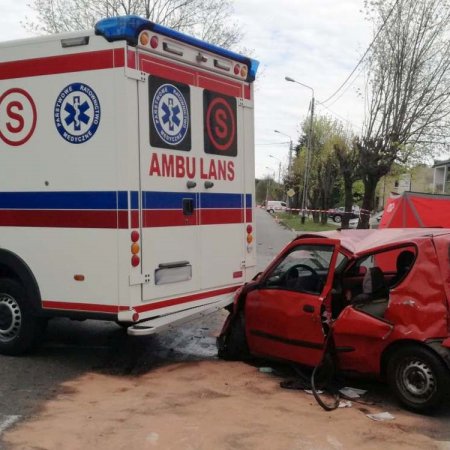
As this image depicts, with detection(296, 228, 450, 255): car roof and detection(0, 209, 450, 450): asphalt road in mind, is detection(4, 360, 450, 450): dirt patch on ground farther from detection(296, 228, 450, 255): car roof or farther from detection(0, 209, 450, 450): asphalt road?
detection(296, 228, 450, 255): car roof

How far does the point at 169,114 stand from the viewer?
5727mm

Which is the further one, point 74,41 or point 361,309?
point 74,41

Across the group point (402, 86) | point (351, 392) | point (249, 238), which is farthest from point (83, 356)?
point (402, 86)

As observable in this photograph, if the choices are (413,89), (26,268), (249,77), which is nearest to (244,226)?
(249,77)

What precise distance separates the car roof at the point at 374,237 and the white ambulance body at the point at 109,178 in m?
1.34

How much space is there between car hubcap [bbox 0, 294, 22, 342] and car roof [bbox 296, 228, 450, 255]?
3.02 m

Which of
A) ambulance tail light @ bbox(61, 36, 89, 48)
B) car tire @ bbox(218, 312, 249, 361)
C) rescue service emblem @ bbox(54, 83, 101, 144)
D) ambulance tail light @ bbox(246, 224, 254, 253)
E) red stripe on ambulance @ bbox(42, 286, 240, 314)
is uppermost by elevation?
ambulance tail light @ bbox(61, 36, 89, 48)

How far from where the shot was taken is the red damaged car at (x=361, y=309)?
454 cm

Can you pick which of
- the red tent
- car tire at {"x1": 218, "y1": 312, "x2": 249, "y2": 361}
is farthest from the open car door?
the red tent

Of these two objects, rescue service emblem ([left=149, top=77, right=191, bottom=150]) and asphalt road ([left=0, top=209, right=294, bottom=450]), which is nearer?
asphalt road ([left=0, top=209, right=294, bottom=450])

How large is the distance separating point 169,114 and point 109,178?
933mm

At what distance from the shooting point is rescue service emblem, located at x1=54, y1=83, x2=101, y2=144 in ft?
17.6

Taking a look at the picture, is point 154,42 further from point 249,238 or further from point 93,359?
point 93,359

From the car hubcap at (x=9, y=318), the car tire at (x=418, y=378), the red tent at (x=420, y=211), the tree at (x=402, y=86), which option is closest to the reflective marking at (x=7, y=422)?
the car hubcap at (x=9, y=318)
